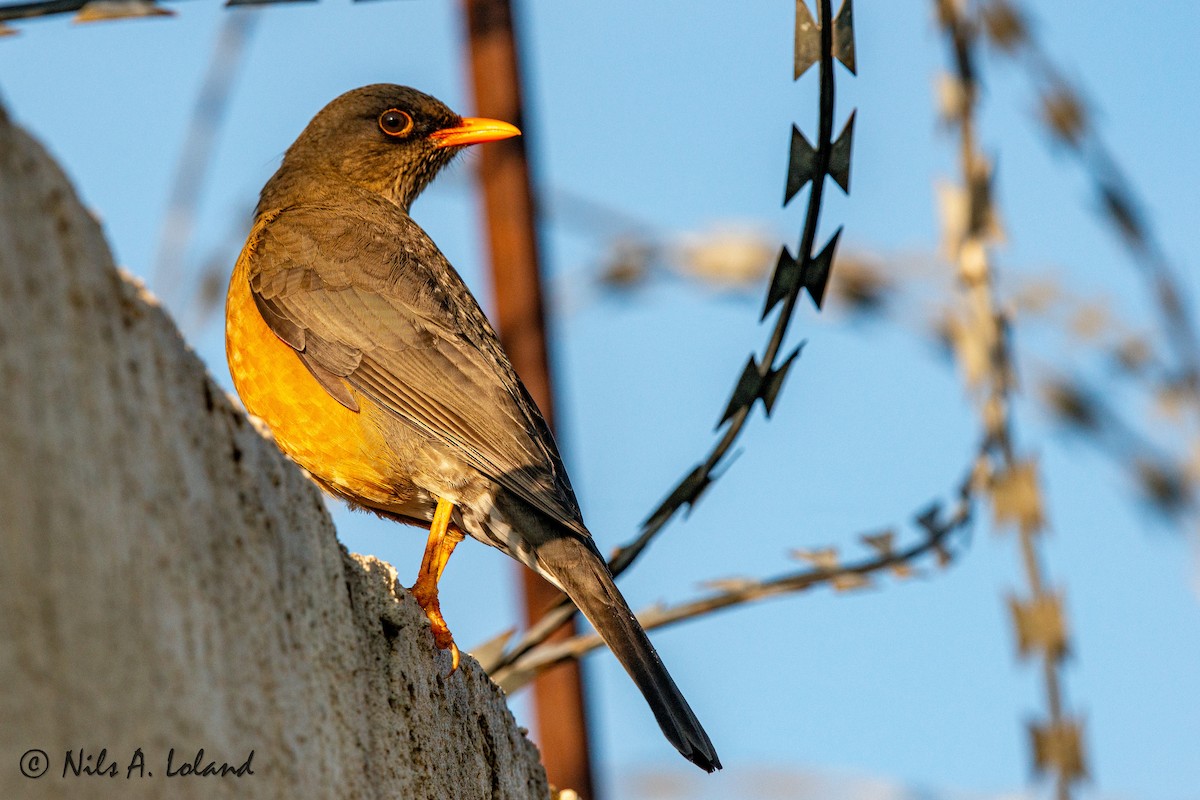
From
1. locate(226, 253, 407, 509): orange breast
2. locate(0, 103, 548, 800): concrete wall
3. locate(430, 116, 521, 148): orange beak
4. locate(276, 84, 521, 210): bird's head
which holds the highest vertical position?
locate(276, 84, 521, 210): bird's head

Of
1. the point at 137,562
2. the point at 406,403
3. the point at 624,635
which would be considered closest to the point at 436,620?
the point at 624,635

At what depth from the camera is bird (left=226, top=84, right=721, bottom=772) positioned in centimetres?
379

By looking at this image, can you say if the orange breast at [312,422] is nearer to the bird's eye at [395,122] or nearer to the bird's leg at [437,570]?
the bird's leg at [437,570]

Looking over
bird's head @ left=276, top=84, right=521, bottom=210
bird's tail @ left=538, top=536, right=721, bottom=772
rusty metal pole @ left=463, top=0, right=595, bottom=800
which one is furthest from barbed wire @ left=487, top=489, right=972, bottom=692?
bird's head @ left=276, top=84, right=521, bottom=210

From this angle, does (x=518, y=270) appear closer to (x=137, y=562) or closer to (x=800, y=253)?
(x=800, y=253)

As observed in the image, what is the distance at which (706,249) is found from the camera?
5.24 metres

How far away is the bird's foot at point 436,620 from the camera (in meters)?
2.97

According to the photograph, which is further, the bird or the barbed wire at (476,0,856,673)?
the bird

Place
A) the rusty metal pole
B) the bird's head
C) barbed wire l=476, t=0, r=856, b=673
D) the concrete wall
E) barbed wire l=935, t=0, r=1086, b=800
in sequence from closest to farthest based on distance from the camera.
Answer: the concrete wall < barbed wire l=935, t=0, r=1086, b=800 < barbed wire l=476, t=0, r=856, b=673 < the rusty metal pole < the bird's head

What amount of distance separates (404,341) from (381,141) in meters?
1.91

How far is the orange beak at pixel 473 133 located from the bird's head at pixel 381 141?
0.01 metres

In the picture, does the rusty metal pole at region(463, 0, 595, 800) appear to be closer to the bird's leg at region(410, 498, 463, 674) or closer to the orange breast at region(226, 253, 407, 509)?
the bird's leg at region(410, 498, 463, 674)

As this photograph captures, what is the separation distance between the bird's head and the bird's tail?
248 centimetres

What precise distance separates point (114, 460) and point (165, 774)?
1.22 feet
